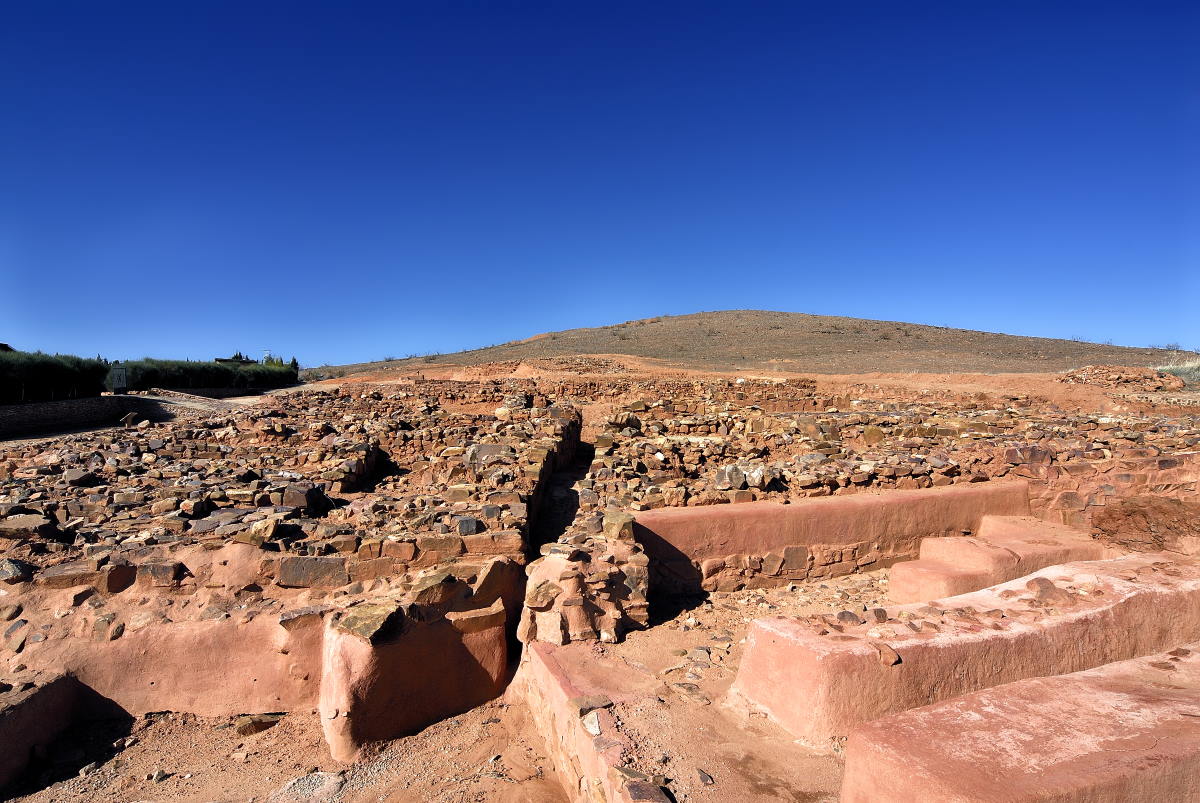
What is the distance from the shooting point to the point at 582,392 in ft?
60.4

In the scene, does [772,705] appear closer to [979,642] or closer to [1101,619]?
[979,642]

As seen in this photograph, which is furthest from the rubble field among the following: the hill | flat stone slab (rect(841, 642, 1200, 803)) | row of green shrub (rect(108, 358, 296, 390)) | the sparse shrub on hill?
row of green shrub (rect(108, 358, 296, 390))

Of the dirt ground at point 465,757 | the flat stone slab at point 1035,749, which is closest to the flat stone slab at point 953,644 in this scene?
the dirt ground at point 465,757

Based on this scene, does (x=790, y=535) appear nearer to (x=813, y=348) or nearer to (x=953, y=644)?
(x=953, y=644)

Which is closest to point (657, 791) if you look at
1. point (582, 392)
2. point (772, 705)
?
point (772, 705)

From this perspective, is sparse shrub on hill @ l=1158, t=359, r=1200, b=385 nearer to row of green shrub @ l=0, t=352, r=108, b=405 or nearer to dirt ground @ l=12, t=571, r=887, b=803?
dirt ground @ l=12, t=571, r=887, b=803

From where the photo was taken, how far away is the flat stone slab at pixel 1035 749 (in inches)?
82.7

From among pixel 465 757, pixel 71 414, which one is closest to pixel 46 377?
pixel 71 414

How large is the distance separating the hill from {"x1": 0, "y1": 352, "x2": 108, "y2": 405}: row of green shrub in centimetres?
1544

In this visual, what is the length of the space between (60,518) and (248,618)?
9.15ft

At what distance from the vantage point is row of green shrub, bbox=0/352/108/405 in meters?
17.5

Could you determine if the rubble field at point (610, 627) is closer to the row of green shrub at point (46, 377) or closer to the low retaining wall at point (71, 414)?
the low retaining wall at point (71, 414)

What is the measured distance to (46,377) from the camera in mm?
A: 19500

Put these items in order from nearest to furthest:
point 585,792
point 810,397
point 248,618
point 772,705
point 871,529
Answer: point 585,792, point 772,705, point 248,618, point 871,529, point 810,397
